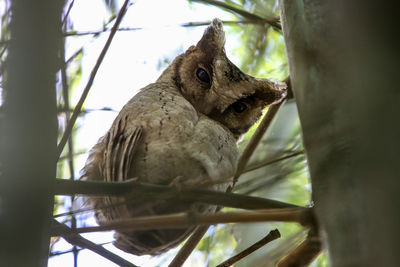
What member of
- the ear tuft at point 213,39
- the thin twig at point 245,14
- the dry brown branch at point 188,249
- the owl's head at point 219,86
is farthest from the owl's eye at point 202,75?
the dry brown branch at point 188,249

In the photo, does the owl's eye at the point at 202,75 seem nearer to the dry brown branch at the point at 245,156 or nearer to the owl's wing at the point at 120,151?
the dry brown branch at the point at 245,156

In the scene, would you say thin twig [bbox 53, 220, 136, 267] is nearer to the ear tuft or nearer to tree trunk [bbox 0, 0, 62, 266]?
tree trunk [bbox 0, 0, 62, 266]

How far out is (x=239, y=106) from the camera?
93.0 inches

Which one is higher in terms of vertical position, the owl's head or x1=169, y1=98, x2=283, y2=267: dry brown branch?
the owl's head

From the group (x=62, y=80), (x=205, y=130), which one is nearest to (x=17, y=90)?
(x=62, y=80)

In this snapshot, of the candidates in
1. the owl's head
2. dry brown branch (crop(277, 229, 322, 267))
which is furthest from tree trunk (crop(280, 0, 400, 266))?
the owl's head

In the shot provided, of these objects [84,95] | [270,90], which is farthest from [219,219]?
[270,90]

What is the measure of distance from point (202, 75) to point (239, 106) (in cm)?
23

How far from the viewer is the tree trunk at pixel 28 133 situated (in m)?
0.88

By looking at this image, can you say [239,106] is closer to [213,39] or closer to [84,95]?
[213,39]

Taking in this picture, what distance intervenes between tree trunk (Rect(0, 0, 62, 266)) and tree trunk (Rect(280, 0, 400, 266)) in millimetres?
542

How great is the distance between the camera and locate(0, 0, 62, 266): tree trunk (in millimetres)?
883

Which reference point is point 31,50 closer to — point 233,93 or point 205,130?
point 205,130

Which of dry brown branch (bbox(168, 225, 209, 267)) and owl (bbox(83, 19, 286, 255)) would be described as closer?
owl (bbox(83, 19, 286, 255))
